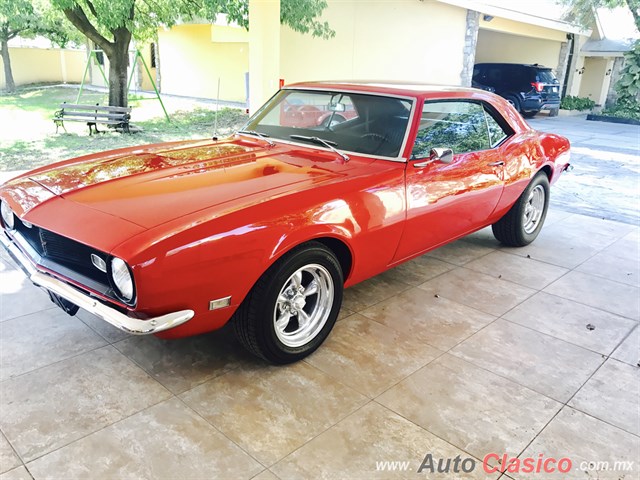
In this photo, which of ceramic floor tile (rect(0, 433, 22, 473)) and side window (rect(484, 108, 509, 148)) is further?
side window (rect(484, 108, 509, 148))

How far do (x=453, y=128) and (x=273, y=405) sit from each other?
8.76 feet

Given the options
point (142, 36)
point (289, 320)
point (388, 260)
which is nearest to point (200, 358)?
point (289, 320)

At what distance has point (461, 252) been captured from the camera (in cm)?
540

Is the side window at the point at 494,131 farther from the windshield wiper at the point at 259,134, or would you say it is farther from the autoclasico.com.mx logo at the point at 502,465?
the autoclasico.com.mx logo at the point at 502,465

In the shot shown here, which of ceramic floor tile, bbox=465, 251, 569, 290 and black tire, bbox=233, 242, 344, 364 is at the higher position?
black tire, bbox=233, 242, 344, 364

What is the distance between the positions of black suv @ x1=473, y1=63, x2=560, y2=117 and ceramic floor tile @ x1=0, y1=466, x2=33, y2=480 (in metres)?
17.6

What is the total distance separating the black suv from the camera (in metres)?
17.5

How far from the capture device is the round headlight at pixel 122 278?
2500mm

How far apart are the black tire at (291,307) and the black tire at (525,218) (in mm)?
2683

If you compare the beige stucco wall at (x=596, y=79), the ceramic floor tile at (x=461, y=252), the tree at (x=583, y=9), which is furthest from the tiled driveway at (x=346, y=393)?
the beige stucco wall at (x=596, y=79)

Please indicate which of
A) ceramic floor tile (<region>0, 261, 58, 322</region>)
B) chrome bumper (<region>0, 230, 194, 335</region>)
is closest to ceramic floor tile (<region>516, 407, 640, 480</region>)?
chrome bumper (<region>0, 230, 194, 335</region>)

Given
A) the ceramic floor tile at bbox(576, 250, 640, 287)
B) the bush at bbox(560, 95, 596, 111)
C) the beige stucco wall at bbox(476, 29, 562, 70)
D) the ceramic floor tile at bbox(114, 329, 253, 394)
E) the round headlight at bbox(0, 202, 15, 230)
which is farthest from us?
the beige stucco wall at bbox(476, 29, 562, 70)

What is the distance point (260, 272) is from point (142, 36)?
11872 mm

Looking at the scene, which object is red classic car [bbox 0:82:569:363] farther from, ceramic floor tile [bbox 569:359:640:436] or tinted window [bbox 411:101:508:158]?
ceramic floor tile [bbox 569:359:640:436]
